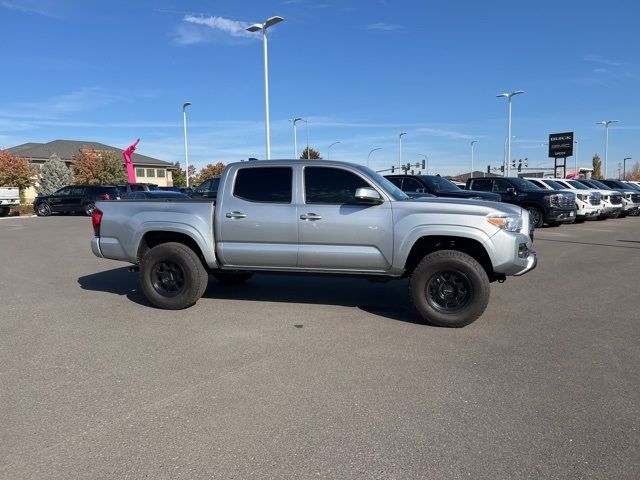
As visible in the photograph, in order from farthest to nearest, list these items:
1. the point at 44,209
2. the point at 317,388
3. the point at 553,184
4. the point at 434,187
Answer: the point at 44,209, the point at 553,184, the point at 434,187, the point at 317,388

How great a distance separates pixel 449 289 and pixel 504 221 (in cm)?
100

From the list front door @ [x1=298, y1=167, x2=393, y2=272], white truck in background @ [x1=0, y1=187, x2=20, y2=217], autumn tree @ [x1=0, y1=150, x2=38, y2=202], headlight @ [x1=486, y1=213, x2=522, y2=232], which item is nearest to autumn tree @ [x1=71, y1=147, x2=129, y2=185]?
autumn tree @ [x1=0, y1=150, x2=38, y2=202]

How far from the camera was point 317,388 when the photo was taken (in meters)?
4.16

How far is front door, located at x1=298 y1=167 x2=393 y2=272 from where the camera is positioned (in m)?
6.08

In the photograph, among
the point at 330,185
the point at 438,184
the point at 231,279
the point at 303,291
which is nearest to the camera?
the point at 330,185

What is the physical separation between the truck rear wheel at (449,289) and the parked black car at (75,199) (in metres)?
25.3

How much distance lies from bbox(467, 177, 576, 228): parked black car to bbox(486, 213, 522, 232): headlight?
513 inches

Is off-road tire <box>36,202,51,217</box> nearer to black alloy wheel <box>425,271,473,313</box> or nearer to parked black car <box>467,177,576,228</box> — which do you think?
parked black car <box>467,177,576,228</box>

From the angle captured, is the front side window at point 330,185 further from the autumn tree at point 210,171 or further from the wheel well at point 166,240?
the autumn tree at point 210,171

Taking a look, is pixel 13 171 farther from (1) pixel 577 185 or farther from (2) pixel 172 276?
(2) pixel 172 276

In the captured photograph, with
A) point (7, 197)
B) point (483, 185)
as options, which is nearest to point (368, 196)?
point (483, 185)

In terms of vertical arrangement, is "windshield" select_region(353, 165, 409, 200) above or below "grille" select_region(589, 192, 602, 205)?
above

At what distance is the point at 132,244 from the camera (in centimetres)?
693

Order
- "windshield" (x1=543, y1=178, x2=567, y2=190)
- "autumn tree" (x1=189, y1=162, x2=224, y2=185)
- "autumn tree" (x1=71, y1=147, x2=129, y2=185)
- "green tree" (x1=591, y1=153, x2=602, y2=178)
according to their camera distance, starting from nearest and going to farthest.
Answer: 1. "windshield" (x1=543, y1=178, x2=567, y2=190)
2. "autumn tree" (x1=71, y1=147, x2=129, y2=185)
3. "autumn tree" (x1=189, y1=162, x2=224, y2=185)
4. "green tree" (x1=591, y1=153, x2=602, y2=178)
